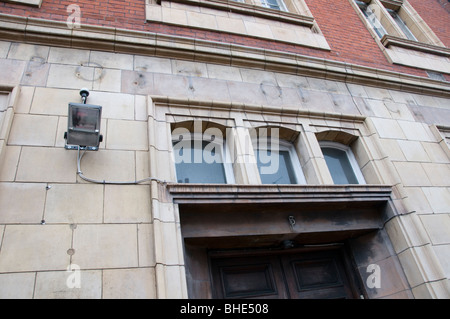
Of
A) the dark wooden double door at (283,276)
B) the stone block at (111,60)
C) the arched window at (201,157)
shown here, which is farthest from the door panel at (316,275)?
the stone block at (111,60)

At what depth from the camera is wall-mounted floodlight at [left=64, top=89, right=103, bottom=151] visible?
11.3 ft

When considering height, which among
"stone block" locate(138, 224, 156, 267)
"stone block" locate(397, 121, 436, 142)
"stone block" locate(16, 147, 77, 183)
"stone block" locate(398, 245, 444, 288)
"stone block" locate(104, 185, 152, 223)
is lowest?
"stone block" locate(398, 245, 444, 288)

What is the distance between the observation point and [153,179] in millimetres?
3623

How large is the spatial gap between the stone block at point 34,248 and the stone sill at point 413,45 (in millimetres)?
7199

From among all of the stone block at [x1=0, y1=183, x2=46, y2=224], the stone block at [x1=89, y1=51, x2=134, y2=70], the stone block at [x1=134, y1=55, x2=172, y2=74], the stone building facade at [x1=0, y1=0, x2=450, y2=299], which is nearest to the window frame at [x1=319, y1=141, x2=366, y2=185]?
the stone building facade at [x1=0, y1=0, x2=450, y2=299]

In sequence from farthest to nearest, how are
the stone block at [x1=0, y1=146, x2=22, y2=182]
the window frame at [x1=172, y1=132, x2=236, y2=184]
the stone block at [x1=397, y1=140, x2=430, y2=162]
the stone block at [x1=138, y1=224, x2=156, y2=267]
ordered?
the stone block at [x1=397, y1=140, x2=430, y2=162] → the window frame at [x1=172, y1=132, x2=236, y2=184] → the stone block at [x1=0, y1=146, x2=22, y2=182] → the stone block at [x1=138, y1=224, x2=156, y2=267]

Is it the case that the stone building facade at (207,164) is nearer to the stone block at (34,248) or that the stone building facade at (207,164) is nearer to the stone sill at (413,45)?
the stone block at (34,248)

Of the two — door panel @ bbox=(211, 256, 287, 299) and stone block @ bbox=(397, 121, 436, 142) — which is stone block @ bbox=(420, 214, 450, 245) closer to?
stone block @ bbox=(397, 121, 436, 142)

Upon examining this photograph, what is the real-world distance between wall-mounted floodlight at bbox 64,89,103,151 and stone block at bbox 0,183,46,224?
1.83 ft

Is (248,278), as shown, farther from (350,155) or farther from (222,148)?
(350,155)

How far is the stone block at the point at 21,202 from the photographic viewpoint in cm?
308

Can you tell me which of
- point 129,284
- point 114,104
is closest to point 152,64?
point 114,104

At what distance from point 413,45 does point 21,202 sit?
26.3 feet
